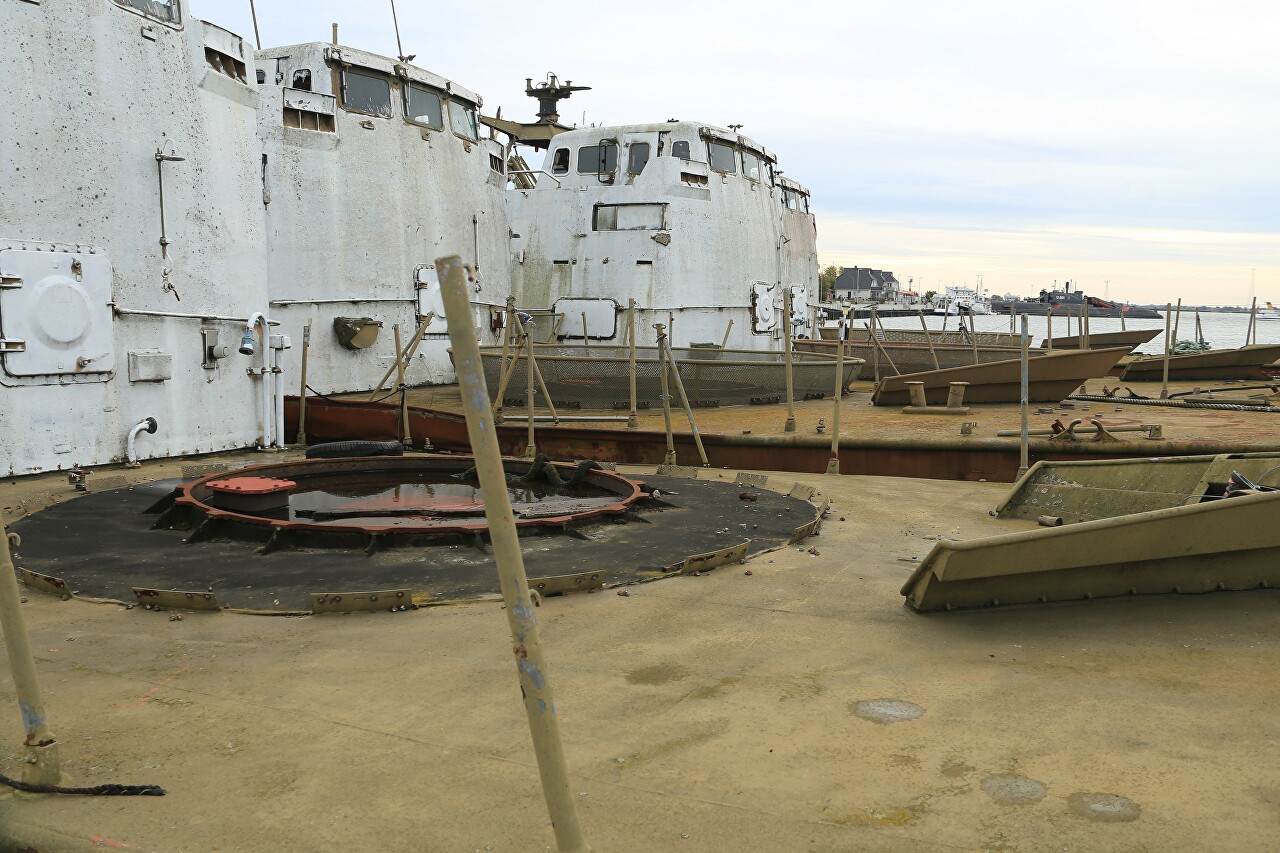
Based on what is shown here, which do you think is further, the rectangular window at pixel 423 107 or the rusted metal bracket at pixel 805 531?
the rectangular window at pixel 423 107

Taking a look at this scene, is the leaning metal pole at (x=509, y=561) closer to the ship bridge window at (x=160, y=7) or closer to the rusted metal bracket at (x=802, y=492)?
the rusted metal bracket at (x=802, y=492)

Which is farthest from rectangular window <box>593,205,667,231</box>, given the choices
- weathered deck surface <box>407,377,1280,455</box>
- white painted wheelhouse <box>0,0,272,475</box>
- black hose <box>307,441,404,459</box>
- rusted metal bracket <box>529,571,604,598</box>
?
rusted metal bracket <box>529,571,604,598</box>

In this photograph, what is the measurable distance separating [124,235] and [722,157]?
44.1 feet

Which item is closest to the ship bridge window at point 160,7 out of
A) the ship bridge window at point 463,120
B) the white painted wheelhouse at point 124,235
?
the white painted wheelhouse at point 124,235

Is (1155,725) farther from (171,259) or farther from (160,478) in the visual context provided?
(171,259)

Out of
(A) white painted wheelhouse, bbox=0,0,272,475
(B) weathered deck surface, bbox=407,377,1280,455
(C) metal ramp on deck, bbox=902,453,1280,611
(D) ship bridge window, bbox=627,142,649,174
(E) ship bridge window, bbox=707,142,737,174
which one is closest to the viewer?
(C) metal ramp on deck, bbox=902,453,1280,611

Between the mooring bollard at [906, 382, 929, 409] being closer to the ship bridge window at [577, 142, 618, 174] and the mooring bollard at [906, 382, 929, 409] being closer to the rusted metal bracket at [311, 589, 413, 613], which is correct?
the ship bridge window at [577, 142, 618, 174]

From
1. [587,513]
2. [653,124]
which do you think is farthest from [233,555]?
[653,124]

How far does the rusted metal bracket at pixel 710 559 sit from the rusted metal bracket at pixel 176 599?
2.65 m

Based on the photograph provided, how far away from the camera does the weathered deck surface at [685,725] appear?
11.1 feet

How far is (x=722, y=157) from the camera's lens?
21.6 meters

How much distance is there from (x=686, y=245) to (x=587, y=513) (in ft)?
45.4

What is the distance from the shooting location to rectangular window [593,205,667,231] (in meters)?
20.6

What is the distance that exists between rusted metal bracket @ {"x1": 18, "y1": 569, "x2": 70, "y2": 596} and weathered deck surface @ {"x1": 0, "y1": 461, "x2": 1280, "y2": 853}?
19 cm
